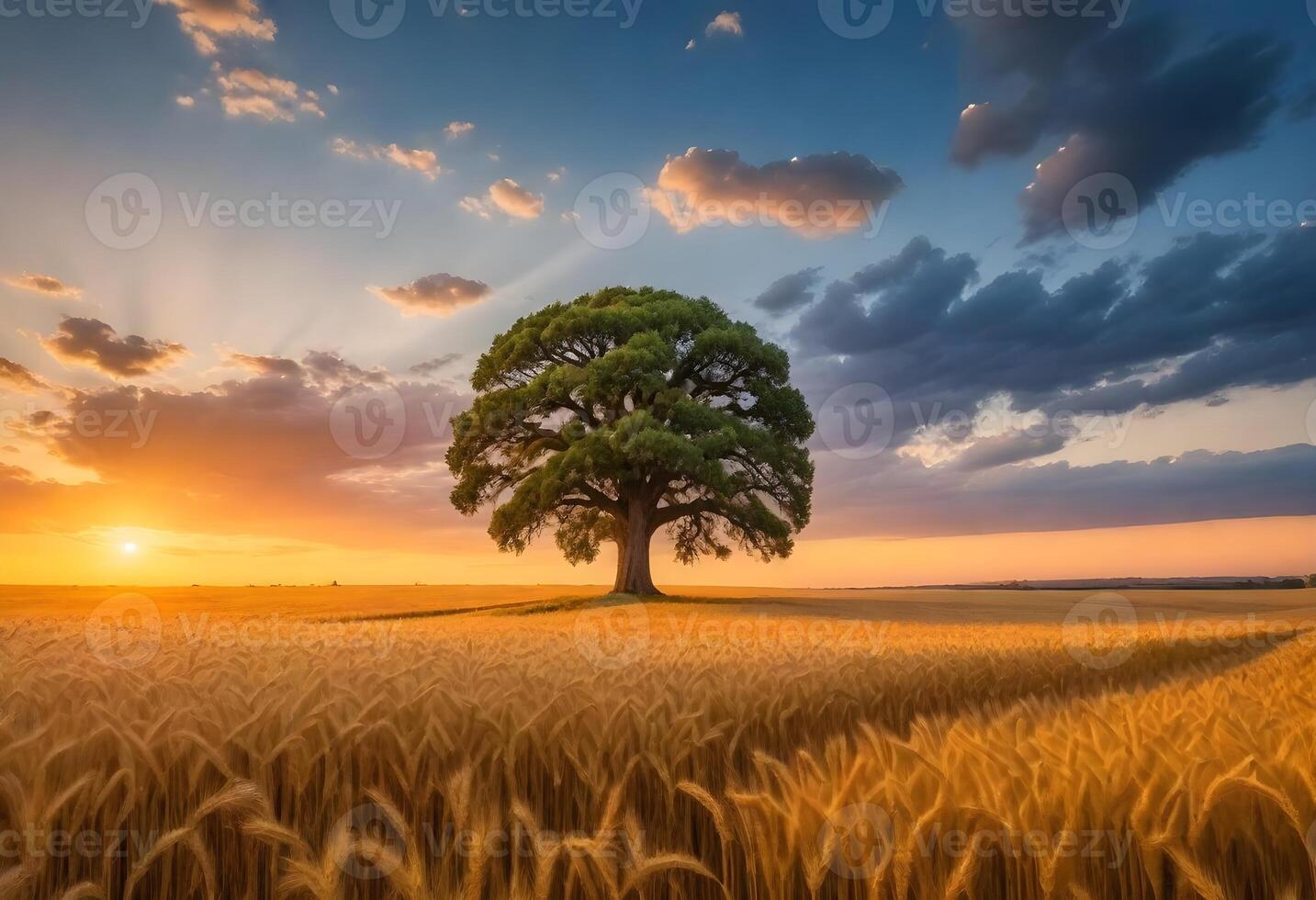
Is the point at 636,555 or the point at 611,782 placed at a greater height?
the point at 636,555

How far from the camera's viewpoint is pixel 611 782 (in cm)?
384

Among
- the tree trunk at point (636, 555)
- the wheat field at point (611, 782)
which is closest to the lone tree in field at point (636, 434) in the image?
the tree trunk at point (636, 555)

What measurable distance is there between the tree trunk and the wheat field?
77.4 ft

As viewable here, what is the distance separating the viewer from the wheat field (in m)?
2.33

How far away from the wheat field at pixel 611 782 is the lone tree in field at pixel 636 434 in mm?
21413

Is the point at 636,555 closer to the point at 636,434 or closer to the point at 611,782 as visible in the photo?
the point at 636,434

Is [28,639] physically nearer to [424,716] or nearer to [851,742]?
[424,716]

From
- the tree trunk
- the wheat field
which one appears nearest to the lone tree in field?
the tree trunk

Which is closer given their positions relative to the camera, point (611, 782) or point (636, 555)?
point (611, 782)

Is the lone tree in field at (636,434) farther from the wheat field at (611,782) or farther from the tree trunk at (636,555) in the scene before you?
the wheat field at (611,782)

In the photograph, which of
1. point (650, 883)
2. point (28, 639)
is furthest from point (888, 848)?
point (28, 639)

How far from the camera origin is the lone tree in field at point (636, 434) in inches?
1125

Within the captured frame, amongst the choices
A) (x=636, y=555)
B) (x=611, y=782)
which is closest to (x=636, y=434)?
(x=636, y=555)

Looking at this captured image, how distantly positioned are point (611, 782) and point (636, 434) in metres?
23.3
